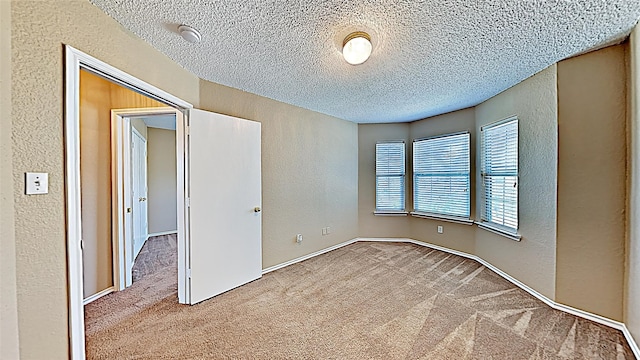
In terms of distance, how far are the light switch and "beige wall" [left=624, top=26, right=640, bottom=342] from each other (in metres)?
3.81

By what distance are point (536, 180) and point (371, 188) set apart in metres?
2.74

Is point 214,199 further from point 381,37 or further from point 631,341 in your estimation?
point 631,341

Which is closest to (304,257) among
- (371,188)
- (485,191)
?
(371,188)

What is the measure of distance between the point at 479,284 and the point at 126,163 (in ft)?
14.1

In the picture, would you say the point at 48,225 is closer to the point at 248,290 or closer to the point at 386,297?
the point at 248,290

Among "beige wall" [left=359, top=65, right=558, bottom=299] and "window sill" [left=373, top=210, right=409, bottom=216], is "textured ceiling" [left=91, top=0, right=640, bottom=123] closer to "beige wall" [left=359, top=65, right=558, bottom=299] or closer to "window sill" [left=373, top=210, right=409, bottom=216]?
"beige wall" [left=359, top=65, right=558, bottom=299]

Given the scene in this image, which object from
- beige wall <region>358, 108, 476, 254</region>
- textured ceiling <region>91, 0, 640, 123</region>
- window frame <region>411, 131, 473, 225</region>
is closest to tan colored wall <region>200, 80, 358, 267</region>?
beige wall <region>358, 108, 476, 254</region>

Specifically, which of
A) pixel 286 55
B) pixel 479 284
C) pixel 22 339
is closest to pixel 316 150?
pixel 286 55

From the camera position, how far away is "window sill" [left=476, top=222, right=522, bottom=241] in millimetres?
3090

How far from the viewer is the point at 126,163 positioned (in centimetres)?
311

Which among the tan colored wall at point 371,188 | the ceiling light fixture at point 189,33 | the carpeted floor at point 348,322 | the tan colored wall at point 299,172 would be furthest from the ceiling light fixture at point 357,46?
the tan colored wall at point 371,188

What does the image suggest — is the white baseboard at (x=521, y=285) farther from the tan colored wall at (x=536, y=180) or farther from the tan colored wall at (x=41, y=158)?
the tan colored wall at (x=41, y=158)

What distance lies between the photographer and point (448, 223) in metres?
4.47

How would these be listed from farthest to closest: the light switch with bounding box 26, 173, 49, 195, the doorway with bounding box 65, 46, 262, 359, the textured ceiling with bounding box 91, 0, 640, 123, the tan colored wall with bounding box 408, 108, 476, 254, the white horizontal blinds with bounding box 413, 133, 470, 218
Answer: the white horizontal blinds with bounding box 413, 133, 470, 218, the tan colored wall with bounding box 408, 108, 476, 254, the doorway with bounding box 65, 46, 262, 359, the textured ceiling with bounding box 91, 0, 640, 123, the light switch with bounding box 26, 173, 49, 195
